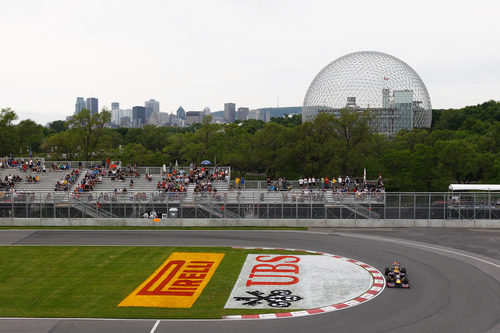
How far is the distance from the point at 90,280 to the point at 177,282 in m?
4.59

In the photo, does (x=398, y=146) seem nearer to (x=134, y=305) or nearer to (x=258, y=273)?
(x=258, y=273)

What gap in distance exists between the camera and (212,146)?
230 feet

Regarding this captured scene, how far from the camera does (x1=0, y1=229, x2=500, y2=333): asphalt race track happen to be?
1884 cm

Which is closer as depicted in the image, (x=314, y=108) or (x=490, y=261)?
(x=490, y=261)

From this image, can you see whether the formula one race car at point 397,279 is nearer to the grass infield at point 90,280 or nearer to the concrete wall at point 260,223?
the grass infield at point 90,280

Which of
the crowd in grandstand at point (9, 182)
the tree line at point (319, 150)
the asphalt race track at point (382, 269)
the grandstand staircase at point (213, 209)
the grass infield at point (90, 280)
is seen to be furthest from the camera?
the crowd in grandstand at point (9, 182)

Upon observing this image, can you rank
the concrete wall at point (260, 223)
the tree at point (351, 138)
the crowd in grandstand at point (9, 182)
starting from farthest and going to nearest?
1. the tree at point (351, 138)
2. the crowd in grandstand at point (9, 182)
3. the concrete wall at point (260, 223)

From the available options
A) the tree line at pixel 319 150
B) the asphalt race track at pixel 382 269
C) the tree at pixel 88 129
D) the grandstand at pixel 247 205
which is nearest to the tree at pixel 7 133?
the tree line at pixel 319 150

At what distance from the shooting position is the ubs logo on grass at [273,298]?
21.7 metres

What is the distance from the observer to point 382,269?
92.5 ft

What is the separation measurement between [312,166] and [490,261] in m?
31.6

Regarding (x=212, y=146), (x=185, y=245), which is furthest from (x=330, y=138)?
(x=185, y=245)

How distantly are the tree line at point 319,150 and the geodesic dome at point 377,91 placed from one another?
12.1 m

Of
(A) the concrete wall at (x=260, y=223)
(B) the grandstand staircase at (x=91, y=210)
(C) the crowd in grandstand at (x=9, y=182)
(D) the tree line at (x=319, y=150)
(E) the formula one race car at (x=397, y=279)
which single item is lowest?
(E) the formula one race car at (x=397, y=279)
